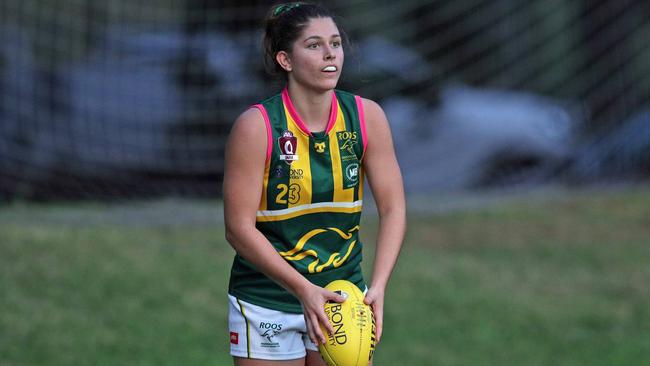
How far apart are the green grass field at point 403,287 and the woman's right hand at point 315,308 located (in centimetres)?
331

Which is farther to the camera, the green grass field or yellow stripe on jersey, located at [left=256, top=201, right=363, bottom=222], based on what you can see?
the green grass field

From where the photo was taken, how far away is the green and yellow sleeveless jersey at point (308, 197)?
145 inches

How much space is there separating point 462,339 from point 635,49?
4.67 m

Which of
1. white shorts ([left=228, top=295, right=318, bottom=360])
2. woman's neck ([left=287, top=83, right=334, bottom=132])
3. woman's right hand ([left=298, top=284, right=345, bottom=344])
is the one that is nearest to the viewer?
woman's right hand ([left=298, top=284, right=345, bottom=344])

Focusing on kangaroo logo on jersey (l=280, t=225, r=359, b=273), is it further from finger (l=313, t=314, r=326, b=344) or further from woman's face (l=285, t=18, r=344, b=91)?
woman's face (l=285, t=18, r=344, b=91)

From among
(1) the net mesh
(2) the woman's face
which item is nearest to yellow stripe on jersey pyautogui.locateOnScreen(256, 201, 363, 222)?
(2) the woman's face

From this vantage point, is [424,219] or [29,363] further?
[424,219]

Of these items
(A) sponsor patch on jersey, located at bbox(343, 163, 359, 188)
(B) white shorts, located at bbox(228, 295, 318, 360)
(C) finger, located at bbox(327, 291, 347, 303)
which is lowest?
(B) white shorts, located at bbox(228, 295, 318, 360)

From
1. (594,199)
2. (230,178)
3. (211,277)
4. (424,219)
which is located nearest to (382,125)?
(230,178)

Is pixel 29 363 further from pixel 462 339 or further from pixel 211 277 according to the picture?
pixel 462 339

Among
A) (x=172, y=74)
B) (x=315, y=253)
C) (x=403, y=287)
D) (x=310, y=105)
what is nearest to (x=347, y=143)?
(x=310, y=105)

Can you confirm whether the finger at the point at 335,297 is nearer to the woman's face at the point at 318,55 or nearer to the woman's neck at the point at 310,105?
the woman's neck at the point at 310,105

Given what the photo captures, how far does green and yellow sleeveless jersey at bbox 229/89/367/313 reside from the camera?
12.1ft

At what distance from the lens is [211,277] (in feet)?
26.8
